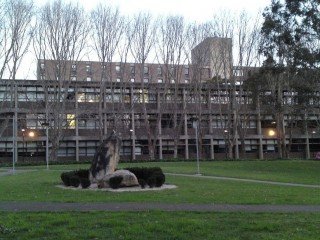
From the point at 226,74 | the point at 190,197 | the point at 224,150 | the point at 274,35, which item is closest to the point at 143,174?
the point at 190,197

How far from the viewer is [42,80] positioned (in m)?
52.9

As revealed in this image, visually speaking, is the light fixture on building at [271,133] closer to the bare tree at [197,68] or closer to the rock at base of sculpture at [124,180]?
the bare tree at [197,68]

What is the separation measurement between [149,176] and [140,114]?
142 feet

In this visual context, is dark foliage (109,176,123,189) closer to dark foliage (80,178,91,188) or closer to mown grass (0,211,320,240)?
dark foliage (80,178,91,188)

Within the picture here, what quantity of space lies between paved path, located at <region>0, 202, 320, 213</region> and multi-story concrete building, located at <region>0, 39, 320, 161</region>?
4154cm

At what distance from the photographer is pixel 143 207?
12.8 metres

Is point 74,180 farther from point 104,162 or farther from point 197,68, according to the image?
point 197,68

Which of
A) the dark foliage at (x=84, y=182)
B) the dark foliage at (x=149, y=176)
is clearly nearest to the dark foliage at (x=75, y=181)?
the dark foliage at (x=84, y=182)

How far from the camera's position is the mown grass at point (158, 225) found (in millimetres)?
8469

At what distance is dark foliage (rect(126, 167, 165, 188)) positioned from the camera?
788 inches

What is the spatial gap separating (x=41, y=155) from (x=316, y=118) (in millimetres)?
37028

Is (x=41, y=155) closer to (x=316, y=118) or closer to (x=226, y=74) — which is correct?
(x=226, y=74)

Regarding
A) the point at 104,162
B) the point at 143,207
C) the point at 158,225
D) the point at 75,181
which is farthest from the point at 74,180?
the point at 158,225

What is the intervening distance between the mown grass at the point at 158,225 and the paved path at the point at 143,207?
0.83 m
